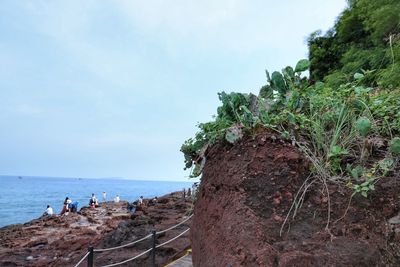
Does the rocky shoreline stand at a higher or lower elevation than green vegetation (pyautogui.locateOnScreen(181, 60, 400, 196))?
lower

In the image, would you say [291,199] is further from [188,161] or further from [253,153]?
[188,161]

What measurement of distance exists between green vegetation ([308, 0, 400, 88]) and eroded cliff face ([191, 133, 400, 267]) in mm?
4144

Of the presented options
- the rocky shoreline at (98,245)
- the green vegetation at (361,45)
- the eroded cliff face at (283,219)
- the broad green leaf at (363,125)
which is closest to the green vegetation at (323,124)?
the broad green leaf at (363,125)

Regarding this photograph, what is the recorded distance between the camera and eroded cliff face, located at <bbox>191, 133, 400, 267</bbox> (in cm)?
242

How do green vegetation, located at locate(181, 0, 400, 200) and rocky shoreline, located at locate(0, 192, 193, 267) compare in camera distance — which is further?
rocky shoreline, located at locate(0, 192, 193, 267)

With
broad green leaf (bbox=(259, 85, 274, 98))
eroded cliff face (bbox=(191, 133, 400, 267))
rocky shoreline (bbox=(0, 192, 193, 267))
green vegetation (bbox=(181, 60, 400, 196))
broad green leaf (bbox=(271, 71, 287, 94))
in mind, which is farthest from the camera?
rocky shoreline (bbox=(0, 192, 193, 267))

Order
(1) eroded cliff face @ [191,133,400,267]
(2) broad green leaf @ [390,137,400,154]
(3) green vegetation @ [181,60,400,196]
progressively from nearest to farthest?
(1) eroded cliff face @ [191,133,400,267], (2) broad green leaf @ [390,137,400,154], (3) green vegetation @ [181,60,400,196]

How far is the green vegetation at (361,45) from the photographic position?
8.34 meters

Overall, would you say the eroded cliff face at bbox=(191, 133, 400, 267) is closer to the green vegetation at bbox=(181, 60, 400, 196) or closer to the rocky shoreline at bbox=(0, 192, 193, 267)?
the green vegetation at bbox=(181, 60, 400, 196)

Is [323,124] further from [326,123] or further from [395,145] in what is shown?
[395,145]

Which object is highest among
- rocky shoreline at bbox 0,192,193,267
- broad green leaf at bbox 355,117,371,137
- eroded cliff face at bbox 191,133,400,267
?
broad green leaf at bbox 355,117,371,137

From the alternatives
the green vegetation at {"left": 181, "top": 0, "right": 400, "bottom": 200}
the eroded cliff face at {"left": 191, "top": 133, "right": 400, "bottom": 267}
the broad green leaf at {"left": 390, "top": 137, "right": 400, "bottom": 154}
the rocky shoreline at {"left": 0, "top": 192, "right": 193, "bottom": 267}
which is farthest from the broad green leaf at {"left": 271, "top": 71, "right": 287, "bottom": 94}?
the rocky shoreline at {"left": 0, "top": 192, "right": 193, "bottom": 267}

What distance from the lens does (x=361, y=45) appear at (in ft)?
46.2

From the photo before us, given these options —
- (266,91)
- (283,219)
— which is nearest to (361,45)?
(266,91)
